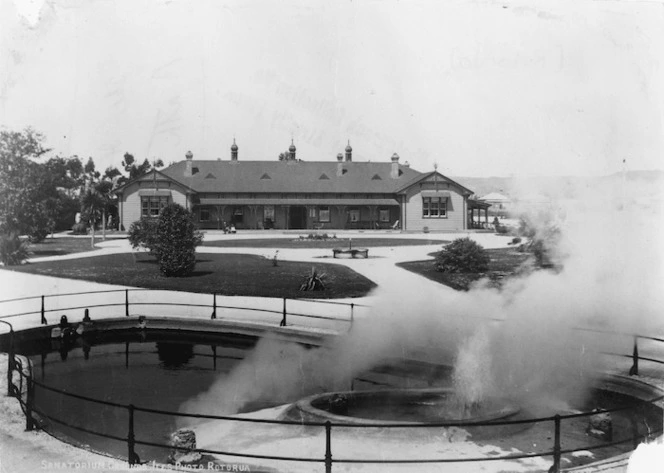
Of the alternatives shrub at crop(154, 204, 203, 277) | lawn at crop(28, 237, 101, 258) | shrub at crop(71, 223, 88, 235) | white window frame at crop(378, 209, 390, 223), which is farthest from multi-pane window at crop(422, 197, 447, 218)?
shrub at crop(154, 204, 203, 277)

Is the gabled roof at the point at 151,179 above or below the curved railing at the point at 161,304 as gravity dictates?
above

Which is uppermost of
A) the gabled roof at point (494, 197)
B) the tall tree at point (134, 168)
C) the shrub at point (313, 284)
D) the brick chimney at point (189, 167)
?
the brick chimney at point (189, 167)

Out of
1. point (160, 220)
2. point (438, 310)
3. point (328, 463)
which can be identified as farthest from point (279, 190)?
point (328, 463)

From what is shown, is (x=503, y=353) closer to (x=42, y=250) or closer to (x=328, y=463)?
(x=328, y=463)

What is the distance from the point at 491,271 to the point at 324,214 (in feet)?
75.9

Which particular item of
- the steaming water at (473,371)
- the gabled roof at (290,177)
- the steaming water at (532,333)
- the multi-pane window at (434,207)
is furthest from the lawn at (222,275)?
the multi-pane window at (434,207)

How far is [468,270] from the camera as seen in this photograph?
67.9ft

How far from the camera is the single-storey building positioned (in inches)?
1495

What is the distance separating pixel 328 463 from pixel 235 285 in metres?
14.1

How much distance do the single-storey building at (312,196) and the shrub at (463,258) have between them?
18.1m

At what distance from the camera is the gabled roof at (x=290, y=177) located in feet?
131

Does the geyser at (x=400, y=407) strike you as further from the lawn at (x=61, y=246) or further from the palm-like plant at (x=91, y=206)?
the palm-like plant at (x=91, y=206)

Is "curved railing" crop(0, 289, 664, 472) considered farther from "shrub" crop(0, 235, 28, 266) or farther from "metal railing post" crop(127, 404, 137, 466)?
"shrub" crop(0, 235, 28, 266)

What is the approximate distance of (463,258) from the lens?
2088 cm
